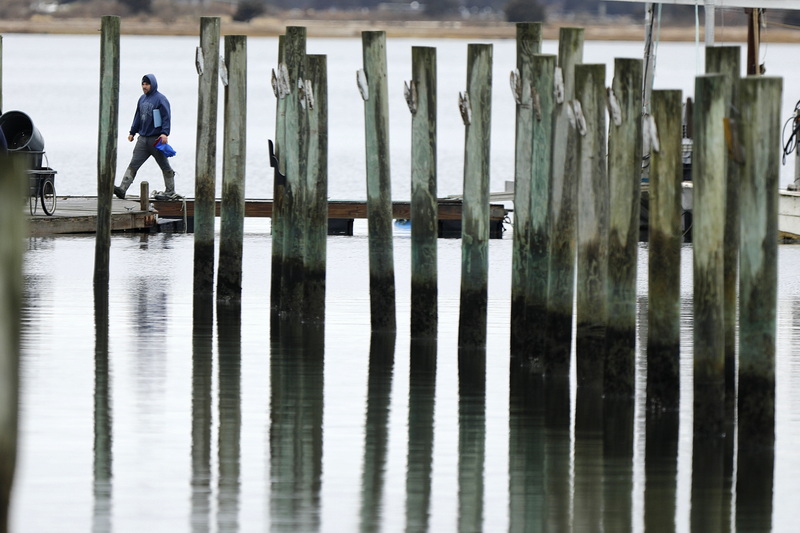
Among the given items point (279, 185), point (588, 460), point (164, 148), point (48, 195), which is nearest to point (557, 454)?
point (588, 460)

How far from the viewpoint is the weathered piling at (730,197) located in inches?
408

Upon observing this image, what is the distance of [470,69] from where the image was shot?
13.4 m

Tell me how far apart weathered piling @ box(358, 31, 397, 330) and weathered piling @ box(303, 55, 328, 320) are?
64 centimetres

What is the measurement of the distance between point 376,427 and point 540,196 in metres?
2.48

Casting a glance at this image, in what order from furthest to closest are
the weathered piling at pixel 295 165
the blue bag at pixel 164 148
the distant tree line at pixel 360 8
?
1. the distant tree line at pixel 360 8
2. the blue bag at pixel 164 148
3. the weathered piling at pixel 295 165

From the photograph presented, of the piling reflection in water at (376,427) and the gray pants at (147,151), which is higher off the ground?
the gray pants at (147,151)

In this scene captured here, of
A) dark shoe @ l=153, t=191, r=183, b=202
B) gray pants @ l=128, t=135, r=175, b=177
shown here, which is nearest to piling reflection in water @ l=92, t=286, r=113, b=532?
gray pants @ l=128, t=135, r=175, b=177

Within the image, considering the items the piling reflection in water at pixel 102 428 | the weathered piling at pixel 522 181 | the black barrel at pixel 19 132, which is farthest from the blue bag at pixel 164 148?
the weathered piling at pixel 522 181

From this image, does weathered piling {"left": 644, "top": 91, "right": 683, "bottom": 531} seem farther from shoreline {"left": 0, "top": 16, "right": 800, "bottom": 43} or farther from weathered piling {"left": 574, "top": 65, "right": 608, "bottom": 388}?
shoreline {"left": 0, "top": 16, "right": 800, "bottom": 43}

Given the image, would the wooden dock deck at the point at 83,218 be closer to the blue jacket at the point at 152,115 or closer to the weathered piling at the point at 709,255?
the blue jacket at the point at 152,115

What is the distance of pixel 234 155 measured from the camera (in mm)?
15820

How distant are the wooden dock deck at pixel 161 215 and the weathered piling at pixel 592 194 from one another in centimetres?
946

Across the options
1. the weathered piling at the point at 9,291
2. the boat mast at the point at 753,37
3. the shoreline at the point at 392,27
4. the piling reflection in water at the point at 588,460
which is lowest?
the piling reflection in water at the point at 588,460

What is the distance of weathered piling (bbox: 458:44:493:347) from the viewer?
13.3 m
